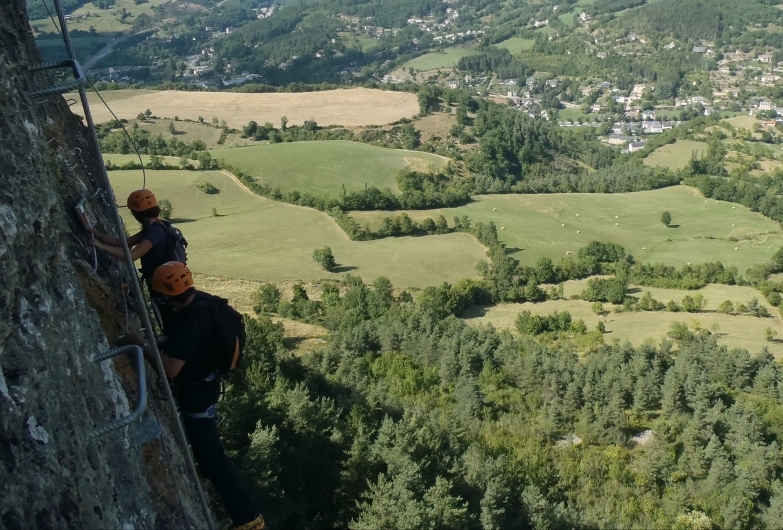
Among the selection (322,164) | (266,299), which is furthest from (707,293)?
(322,164)

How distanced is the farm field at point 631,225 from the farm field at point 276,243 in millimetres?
5430

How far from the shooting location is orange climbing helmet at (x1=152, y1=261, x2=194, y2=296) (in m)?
5.21

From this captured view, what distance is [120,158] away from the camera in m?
62.0

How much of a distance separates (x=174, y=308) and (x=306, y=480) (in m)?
12.3

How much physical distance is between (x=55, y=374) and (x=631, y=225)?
74167 mm

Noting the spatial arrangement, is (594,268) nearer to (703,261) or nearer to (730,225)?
(703,261)

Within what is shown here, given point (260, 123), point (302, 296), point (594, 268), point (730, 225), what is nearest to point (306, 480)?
point (302, 296)

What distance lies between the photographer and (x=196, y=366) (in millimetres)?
5453

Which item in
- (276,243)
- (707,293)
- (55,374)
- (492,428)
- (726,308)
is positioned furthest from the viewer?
(276,243)

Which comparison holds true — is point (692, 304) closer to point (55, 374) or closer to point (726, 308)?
point (726, 308)

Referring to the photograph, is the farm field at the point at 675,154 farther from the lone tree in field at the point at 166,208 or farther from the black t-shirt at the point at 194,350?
the black t-shirt at the point at 194,350

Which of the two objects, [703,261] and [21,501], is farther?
[703,261]

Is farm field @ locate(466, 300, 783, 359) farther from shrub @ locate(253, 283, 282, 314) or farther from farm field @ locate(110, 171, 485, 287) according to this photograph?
shrub @ locate(253, 283, 282, 314)

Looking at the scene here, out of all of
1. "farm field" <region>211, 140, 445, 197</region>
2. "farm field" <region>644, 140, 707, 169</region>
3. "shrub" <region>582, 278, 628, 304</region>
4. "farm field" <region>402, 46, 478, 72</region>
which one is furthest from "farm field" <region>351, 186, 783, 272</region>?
"farm field" <region>402, 46, 478, 72</region>
